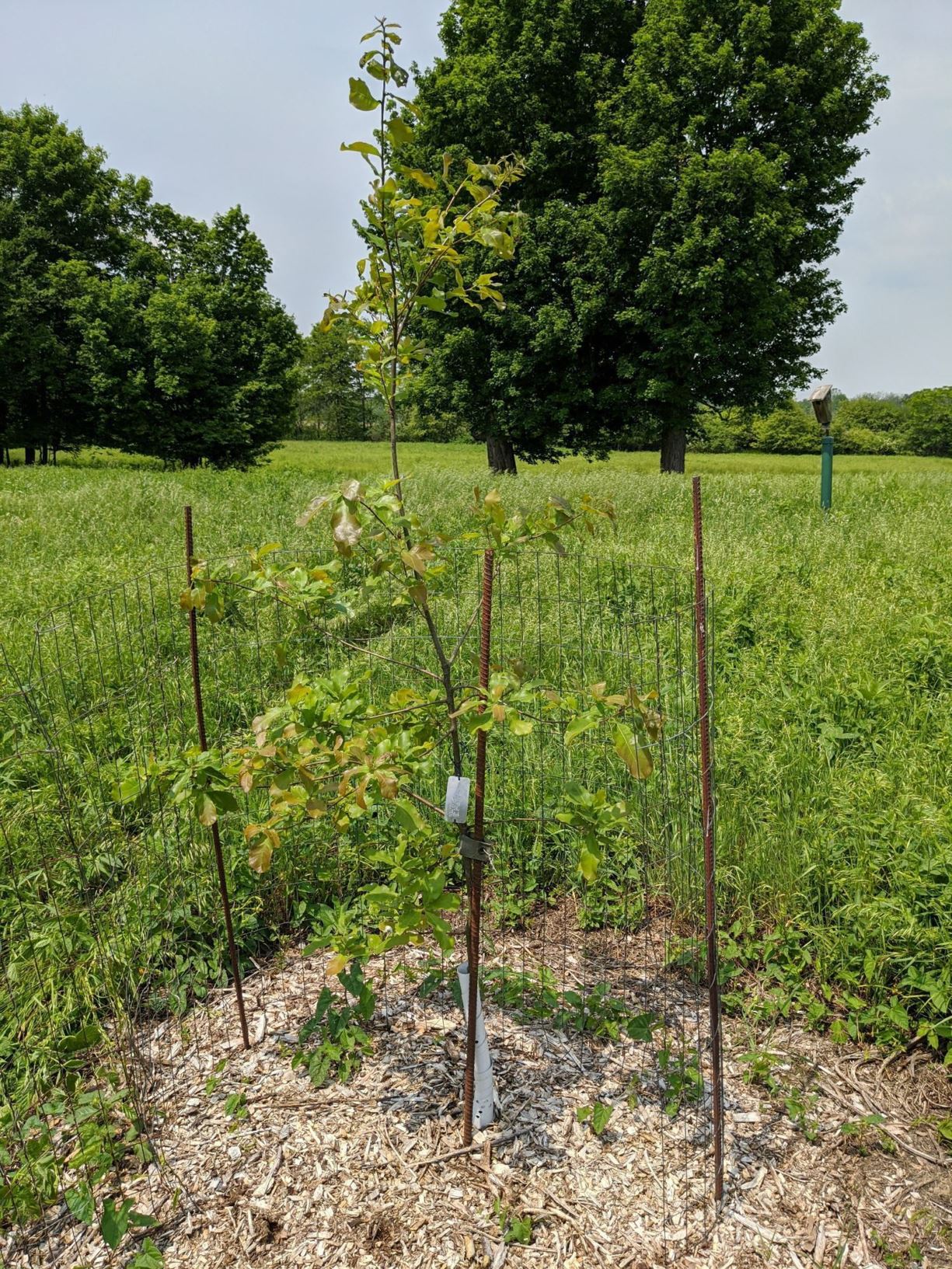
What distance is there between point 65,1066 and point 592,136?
52.2 feet

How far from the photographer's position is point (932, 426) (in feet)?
166

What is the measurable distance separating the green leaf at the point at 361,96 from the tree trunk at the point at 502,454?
15.9 m

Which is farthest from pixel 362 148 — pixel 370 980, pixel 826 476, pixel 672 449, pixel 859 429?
pixel 859 429

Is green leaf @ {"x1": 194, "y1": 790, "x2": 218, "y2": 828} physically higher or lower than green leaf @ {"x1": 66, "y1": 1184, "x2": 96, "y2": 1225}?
higher

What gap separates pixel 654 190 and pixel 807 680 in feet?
39.6

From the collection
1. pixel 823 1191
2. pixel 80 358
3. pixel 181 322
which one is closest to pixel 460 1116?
pixel 823 1191

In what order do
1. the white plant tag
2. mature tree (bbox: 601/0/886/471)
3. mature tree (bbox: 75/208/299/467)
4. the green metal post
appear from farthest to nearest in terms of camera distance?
mature tree (bbox: 75/208/299/467)
mature tree (bbox: 601/0/886/471)
the green metal post
the white plant tag

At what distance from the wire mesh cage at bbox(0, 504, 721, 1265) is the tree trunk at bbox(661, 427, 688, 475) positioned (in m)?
13.8

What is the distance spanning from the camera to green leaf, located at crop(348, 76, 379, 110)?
61.2 inches

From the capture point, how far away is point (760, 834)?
10.7 ft

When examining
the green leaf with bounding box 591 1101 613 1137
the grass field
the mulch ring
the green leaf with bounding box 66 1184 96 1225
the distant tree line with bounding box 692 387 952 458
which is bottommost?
the mulch ring

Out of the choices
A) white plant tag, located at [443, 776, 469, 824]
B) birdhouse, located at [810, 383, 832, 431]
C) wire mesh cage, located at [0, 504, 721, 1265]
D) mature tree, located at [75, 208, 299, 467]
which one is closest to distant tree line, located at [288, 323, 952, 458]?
mature tree, located at [75, 208, 299, 467]

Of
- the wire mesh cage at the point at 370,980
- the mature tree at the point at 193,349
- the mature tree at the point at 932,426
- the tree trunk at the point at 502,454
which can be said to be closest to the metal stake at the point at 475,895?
the wire mesh cage at the point at 370,980

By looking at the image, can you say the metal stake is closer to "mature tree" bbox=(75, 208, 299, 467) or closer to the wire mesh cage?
the wire mesh cage
